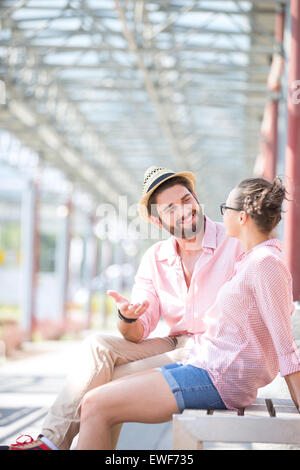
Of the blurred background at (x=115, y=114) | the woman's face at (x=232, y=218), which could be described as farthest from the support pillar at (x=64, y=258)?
the woman's face at (x=232, y=218)

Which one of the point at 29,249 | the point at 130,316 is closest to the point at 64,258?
the point at 29,249

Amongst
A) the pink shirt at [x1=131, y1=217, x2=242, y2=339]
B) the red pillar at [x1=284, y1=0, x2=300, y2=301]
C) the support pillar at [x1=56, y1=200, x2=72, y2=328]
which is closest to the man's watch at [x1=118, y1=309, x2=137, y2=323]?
the pink shirt at [x1=131, y1=217, x2=242, y2=339]

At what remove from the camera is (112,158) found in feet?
53.3

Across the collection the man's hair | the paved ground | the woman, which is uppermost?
the man's hair

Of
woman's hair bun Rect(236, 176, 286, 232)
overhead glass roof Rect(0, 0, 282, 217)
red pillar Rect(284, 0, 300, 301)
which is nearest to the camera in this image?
woman's hair bun Rect(236, 176, 286, 232)

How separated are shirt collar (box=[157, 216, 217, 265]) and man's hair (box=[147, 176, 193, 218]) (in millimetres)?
141

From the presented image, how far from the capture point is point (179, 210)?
2.65 metres

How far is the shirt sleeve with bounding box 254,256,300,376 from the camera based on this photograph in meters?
1.95

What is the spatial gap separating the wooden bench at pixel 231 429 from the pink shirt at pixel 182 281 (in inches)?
26.3

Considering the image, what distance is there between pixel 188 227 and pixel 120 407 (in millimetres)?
946

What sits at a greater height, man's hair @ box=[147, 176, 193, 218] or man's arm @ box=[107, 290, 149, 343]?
man's hair @ box=[147, 176, 193, 218]

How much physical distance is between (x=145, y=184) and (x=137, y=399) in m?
1.03

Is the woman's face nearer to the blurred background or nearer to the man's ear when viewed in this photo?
the man's ear

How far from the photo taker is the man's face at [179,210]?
8.71ft
